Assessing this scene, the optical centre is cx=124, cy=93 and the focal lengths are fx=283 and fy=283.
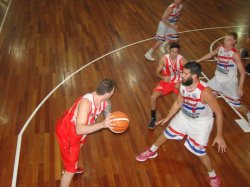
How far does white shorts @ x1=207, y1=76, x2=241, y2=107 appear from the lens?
16.7 ft

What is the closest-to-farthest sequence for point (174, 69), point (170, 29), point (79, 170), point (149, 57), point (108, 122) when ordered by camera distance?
point (108, 122), point (79, 170), point (174, 69), point (170, 29), point (149, 57)

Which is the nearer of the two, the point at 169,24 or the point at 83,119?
the point at 83,119

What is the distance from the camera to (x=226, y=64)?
5.06 m

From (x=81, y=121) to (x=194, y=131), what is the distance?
162 cm

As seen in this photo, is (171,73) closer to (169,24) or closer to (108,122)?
(108,122)

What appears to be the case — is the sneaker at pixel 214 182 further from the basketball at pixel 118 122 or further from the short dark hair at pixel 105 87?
the short dark hair at pixel 105 87

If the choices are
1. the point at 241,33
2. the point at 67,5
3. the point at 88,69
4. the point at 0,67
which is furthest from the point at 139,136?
the point at 67,5

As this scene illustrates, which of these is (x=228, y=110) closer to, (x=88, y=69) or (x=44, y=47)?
(x=88, y=69)

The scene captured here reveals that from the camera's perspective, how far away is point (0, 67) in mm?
7219

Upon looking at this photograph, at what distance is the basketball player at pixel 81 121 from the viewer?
309 cm

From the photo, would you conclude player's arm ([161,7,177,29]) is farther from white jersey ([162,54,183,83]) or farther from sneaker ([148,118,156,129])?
sneaker ([148,118,156,129])

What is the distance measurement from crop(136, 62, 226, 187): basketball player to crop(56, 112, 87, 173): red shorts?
1394 millimetres

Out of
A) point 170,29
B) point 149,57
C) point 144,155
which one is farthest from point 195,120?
point 149,57

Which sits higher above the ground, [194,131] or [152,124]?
[194,131]
